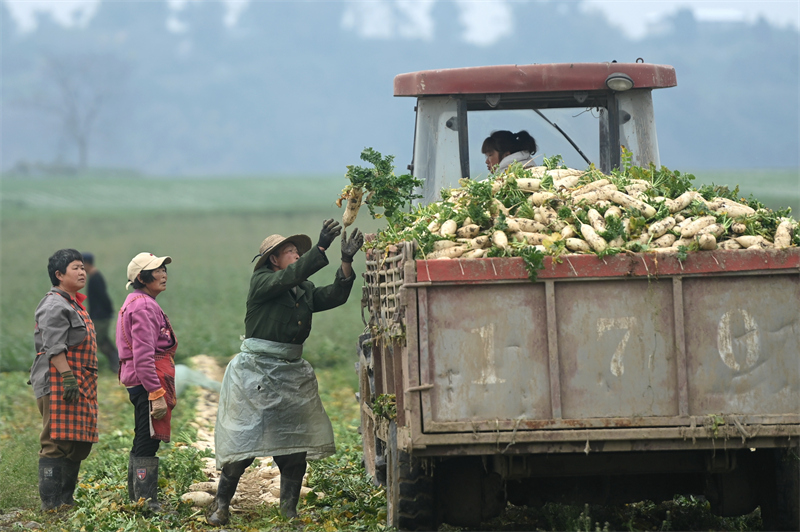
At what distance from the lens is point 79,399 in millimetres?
6910

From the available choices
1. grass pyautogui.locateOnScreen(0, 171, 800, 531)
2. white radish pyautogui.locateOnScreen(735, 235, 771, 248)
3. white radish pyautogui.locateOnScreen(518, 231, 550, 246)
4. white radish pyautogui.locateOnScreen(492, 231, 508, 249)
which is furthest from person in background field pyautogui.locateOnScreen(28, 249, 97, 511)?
white radish pyautogui.locateOnScreen(735, 235, 771, 248)

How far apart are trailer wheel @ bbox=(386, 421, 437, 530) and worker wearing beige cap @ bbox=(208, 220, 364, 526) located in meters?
1.12

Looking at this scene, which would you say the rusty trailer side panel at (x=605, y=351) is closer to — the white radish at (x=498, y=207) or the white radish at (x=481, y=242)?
the white radish at (x=481, y=242)

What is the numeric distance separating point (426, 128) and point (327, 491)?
9.09 feet

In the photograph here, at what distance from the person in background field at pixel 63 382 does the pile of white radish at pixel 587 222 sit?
2.51 meters

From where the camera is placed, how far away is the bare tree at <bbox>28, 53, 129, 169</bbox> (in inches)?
4432

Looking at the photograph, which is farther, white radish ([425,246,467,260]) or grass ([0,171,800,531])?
grass ([0,171,800,531])

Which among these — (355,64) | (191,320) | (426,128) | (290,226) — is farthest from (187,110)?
(426,128)

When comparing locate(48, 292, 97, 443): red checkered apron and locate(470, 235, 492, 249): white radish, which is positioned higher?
locate(470, 235, 492, 249): white radish

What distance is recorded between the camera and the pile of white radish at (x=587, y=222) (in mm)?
5094

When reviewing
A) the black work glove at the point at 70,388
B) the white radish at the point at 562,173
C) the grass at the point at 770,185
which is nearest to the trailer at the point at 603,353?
the white radish at the point at 562,173

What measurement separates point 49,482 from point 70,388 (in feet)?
2.27

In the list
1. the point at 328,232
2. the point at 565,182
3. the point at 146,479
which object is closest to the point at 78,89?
the point at 146,479

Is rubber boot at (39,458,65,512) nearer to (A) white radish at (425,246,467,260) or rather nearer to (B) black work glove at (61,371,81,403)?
(B) black work glove at (61,371,81,403)
